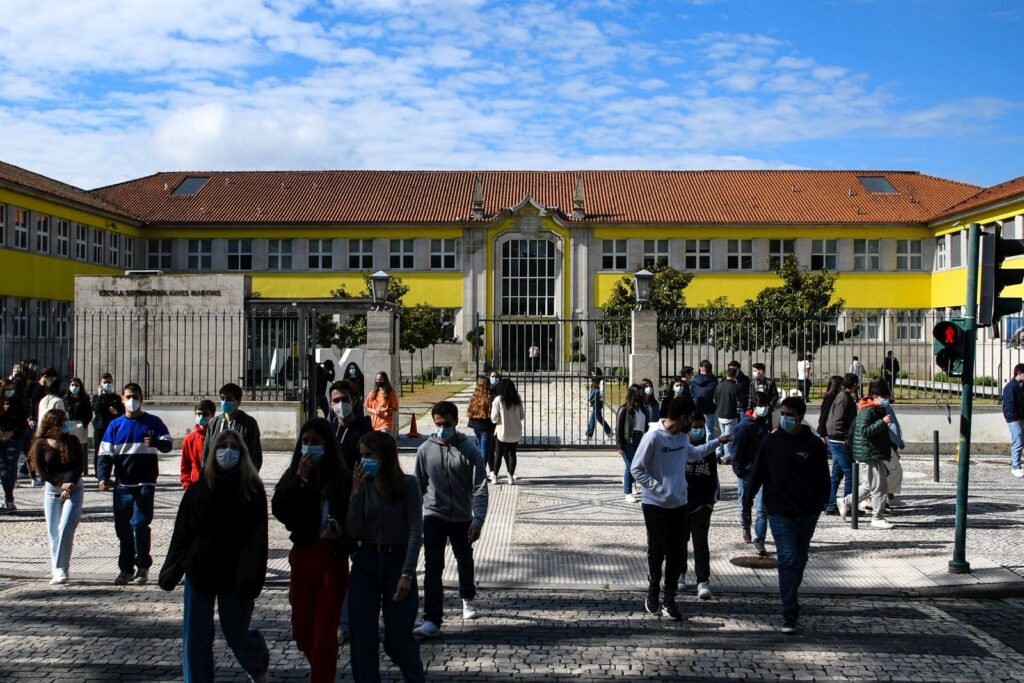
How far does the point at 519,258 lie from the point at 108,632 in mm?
43716

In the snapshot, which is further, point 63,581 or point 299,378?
point 299,378

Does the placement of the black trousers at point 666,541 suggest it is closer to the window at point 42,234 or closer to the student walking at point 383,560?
the student walking at point 383,560

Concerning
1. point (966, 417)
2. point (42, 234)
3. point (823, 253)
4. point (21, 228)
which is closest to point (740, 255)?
point (823, 253)

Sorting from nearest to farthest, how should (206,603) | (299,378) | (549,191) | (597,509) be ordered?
(206,603) < (597,509) < (299,378) < (549,191)

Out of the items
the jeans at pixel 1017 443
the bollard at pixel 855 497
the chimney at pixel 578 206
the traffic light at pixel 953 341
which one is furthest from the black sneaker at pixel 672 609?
the chimney at pixel 578 206

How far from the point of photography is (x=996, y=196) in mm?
39969

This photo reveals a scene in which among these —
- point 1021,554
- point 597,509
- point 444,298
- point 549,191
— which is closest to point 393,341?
point 597,509

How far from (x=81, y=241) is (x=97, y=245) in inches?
76.5

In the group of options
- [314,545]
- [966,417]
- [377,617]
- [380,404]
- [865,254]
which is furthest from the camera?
[865,254]

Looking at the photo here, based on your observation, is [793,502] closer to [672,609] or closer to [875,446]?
[672,609]

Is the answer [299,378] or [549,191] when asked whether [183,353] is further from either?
[549,191]

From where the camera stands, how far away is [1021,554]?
1012cm

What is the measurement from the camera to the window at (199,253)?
Result: 50.5 m

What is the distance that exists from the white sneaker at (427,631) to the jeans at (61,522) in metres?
3.59
